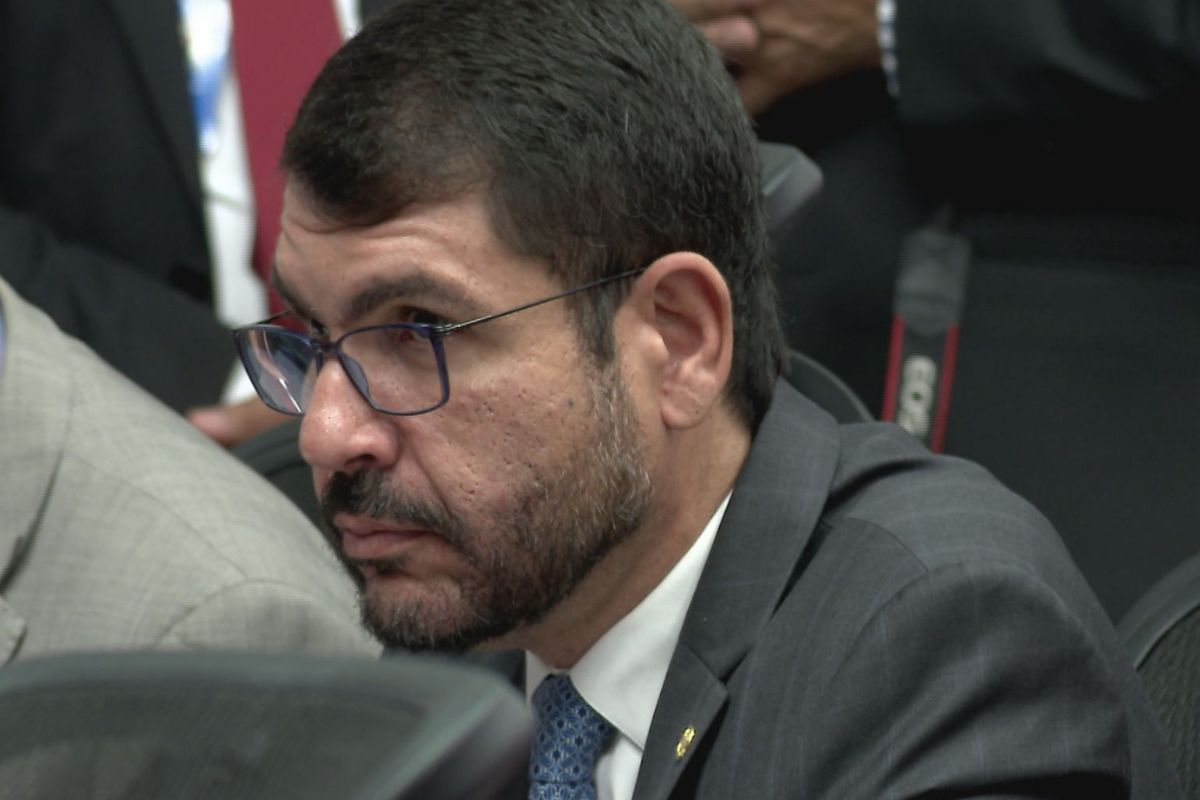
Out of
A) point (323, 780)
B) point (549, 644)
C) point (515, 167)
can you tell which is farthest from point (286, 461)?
point (323, 780)

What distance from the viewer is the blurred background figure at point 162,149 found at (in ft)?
9.59

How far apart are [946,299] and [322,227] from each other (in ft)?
3.38

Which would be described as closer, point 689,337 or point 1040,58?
point 689,337

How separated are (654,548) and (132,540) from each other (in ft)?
1.76

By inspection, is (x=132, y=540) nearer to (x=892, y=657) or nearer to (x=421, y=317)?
(x=421, y=317)

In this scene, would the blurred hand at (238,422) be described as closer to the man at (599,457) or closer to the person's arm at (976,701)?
the man at (599,457)

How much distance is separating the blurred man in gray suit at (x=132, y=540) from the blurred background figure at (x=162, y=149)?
79 cm

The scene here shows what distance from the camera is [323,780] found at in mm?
780

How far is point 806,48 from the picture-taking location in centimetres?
271

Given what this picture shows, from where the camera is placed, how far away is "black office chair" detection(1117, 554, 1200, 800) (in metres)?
1.76

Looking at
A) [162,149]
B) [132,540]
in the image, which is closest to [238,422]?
[162,149]

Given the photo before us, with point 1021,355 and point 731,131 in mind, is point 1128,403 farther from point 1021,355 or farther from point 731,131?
point 731,131

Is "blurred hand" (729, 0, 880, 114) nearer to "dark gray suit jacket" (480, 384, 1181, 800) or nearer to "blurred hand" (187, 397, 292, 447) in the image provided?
"blurred hand" (187, 397, 292, 447)

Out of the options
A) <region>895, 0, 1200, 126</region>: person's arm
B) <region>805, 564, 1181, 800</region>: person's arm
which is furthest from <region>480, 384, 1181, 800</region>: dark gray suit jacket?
<region>895, 0, 1200, 126</region>: person's arm
